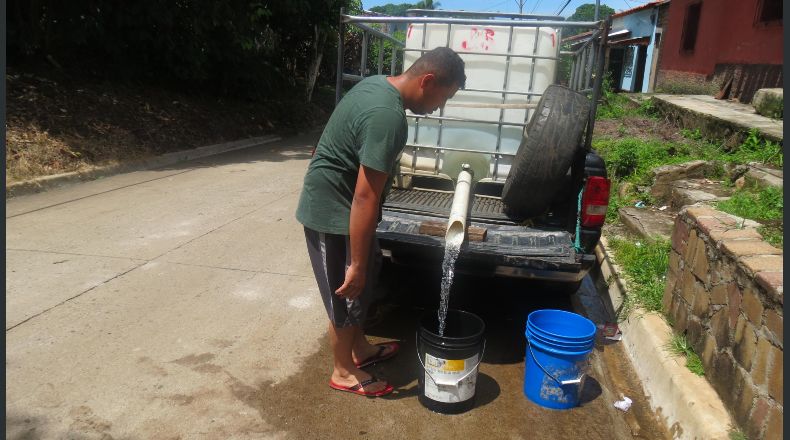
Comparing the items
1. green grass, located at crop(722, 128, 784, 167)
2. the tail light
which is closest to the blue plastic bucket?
the tail light

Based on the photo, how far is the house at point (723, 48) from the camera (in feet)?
→ 34.7

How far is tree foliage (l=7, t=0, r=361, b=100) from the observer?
418 inches

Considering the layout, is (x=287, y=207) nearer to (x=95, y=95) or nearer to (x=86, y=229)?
(x=86, y=229)

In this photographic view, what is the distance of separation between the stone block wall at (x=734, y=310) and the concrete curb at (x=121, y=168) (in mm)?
7192

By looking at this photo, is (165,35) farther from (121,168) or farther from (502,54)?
(502,54)

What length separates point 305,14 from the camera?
1381 centimetres

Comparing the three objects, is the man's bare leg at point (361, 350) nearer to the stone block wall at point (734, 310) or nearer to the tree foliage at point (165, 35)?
the stone block wall at point (734, 310)

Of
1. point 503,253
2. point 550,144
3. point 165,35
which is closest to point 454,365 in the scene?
point 503,253

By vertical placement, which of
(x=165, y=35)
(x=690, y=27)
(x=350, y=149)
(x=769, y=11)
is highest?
(x=690, y=27)

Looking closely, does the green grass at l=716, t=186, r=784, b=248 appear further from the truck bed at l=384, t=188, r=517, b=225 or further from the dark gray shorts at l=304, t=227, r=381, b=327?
the dark gray shorts at l=304, t=227, r=381, b=327

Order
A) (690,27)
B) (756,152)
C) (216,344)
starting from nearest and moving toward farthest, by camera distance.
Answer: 1. (216,344)
2. (756,152)
3. (690,27)

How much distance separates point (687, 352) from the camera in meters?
3.26

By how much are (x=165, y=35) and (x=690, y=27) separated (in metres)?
13.0

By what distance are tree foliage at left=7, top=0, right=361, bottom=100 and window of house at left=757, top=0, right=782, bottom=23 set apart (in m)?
9.12
